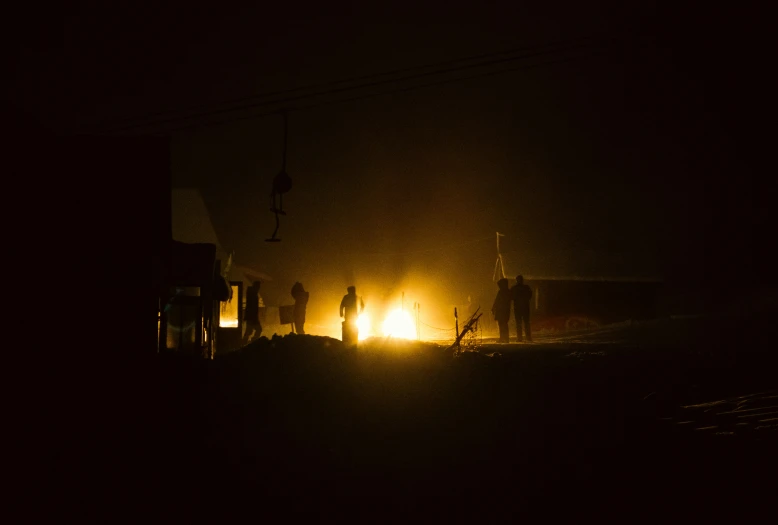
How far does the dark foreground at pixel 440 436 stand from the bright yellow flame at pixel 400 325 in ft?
38.4

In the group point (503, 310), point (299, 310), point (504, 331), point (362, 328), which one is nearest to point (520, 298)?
point (503, 310)

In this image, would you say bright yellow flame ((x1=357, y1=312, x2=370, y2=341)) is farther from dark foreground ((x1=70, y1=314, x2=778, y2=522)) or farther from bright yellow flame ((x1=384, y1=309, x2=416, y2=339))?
dark foreground ((x1=70, y1=314, x2=778, y2=522))

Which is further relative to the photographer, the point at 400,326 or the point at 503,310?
the point at 400,326

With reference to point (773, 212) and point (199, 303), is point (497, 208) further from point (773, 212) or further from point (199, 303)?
point (199, 303)

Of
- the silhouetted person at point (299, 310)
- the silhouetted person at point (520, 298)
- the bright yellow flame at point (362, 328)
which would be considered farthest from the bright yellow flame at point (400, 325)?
the silhouetted person at point (520, 298)

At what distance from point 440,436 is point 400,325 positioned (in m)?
19.1

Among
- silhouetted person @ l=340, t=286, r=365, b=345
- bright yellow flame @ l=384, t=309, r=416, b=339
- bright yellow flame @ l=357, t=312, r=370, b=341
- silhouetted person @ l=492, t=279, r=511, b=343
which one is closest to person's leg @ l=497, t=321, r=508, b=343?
silhouetted person @ l=492, t=279, r=511, b=343

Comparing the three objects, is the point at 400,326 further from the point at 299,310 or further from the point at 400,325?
the point at 299,310

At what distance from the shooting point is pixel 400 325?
3111 centimetres

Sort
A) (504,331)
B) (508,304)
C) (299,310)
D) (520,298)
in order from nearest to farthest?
(520,298), (504,331), (508,304), (299,310)

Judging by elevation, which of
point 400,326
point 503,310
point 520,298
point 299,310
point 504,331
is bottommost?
point 504,331

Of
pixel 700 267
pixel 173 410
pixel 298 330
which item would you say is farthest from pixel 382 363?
pixel 700 267

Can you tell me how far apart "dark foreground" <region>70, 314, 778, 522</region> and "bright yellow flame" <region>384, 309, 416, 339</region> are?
461 inches

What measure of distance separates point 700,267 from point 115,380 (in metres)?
48.0
